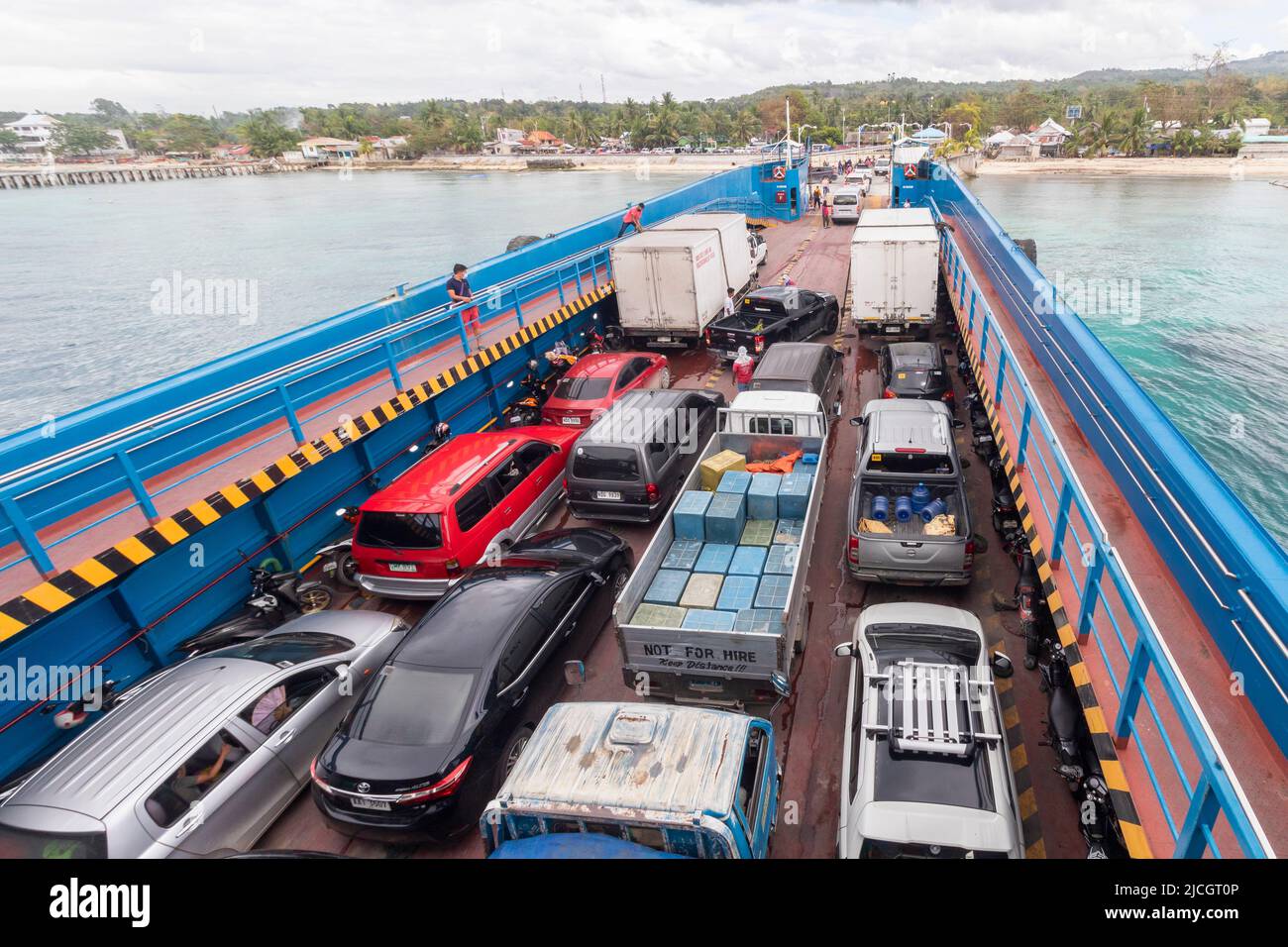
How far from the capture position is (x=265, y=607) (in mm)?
8219

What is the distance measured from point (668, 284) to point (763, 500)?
919 cm

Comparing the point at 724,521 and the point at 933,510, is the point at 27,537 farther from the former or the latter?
the point at 933,510

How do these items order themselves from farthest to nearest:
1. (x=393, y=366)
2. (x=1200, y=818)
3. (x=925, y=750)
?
(x=393, y=366)
(x=925, y=750)
(x=1200, y=818)

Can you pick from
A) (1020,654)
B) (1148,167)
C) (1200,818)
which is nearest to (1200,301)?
(1020,654)

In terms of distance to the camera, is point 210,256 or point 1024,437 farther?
point 210,256

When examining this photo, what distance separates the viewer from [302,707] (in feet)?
20.3

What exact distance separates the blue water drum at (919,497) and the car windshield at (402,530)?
18.7 feet

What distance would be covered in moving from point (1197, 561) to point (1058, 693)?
1509mm

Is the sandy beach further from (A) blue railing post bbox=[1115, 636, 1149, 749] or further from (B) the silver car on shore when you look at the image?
(B) the silver car on shore

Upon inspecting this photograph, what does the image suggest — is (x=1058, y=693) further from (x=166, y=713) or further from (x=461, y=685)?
(x=166, y=713)

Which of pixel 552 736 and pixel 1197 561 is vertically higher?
pixel 1197 561

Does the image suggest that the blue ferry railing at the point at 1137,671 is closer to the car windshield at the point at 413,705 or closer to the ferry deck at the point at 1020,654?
the ferry deck at the point at 1020,654

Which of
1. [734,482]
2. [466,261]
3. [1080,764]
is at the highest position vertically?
[466,261]
